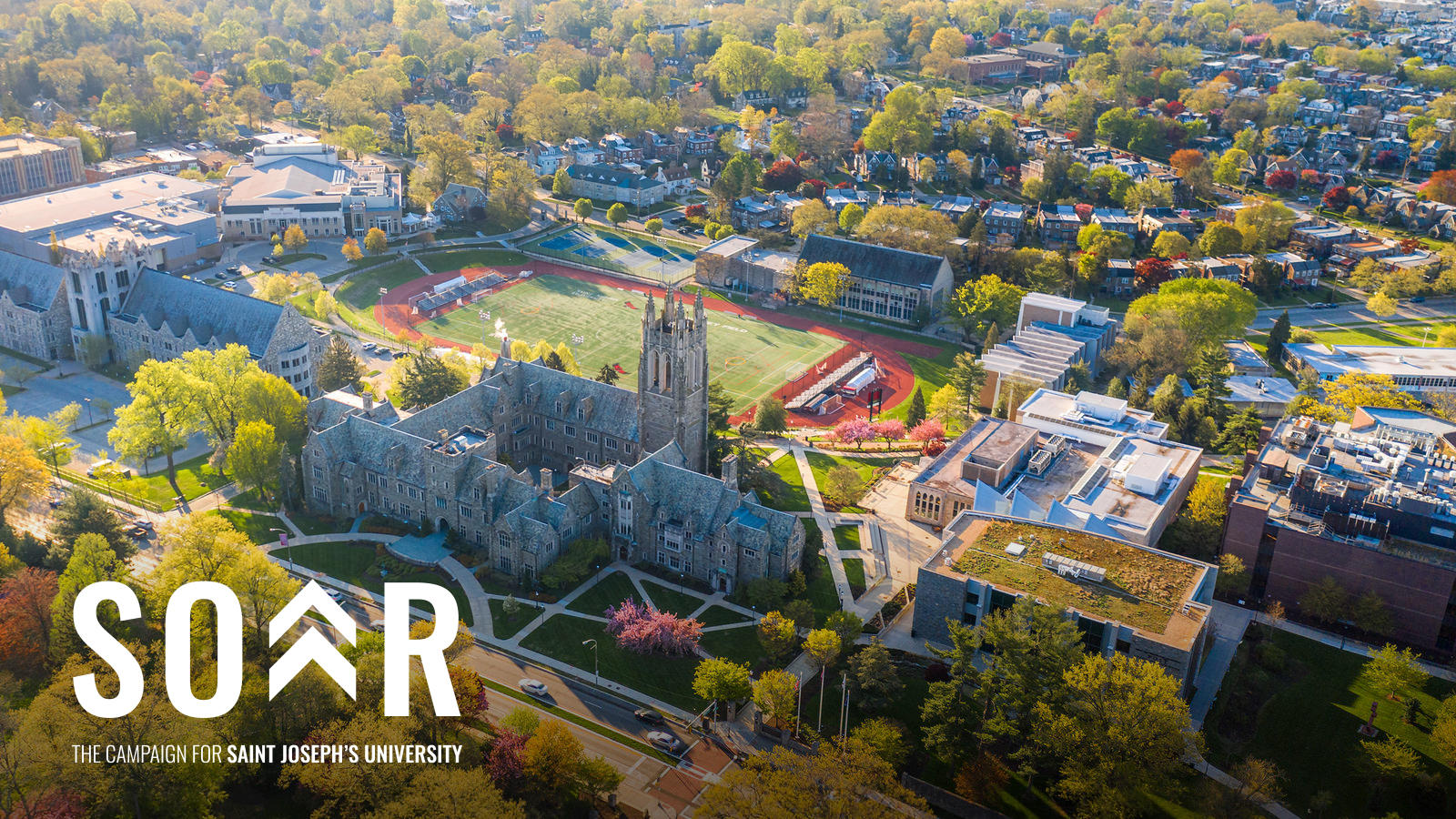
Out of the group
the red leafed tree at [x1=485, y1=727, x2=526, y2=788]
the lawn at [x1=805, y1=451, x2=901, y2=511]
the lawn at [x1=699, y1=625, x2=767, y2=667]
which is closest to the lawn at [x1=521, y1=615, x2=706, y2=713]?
the lawn at [x1=699, y1=625, x2=767, y2=667]

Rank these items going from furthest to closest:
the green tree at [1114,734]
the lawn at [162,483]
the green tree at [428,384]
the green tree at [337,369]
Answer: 1. the green tree at [337,369]
2. the green tree at [428,384]
3. the lawn at [162,483]
4. the green tree at [1114,734]

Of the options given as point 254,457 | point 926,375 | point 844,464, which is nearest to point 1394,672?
point 844,464

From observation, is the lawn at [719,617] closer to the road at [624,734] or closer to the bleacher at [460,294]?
the road at [624,734]

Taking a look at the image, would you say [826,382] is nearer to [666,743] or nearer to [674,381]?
[674,381]

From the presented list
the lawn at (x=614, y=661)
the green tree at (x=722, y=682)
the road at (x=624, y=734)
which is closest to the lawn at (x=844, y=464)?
the lawn at (x=614, y=661)

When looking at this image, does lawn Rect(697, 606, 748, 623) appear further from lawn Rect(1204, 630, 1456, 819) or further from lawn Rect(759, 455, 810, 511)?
lawn Rect(1204, 630, 1456, 819)

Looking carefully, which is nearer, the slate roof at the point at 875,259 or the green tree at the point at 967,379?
the green tree at the point at 967,379
